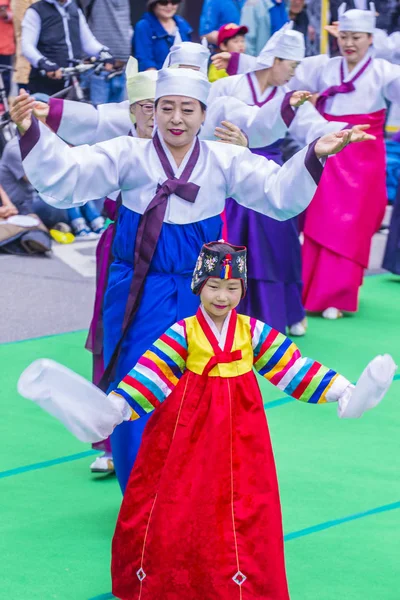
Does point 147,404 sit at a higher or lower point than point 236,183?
lower

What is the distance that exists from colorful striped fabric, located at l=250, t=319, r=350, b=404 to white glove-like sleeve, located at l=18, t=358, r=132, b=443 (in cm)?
49

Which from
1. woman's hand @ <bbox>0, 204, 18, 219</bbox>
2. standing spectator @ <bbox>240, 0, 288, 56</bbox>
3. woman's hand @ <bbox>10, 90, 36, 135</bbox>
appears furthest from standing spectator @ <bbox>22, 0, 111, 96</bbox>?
woman's hand @ <bbox>10, 90, 36, 135</bbox>

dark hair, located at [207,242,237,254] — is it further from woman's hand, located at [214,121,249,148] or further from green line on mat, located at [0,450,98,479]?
green line on mat, located at [0,450,98,479]

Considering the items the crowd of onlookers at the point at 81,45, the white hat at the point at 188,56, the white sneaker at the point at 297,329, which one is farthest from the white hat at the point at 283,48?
the crowd of onlookers at the point at 81,45

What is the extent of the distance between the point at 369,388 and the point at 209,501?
0.55m

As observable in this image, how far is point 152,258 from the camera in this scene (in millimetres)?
3889

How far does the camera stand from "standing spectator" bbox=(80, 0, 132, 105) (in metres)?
9.45

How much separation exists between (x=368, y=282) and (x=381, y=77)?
1747 millimetres

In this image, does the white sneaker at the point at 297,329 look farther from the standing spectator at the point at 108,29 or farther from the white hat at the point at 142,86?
the standing spectator at the point at 108,29

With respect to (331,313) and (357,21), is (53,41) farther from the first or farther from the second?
(331,313)

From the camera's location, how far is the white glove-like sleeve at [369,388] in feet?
10.9

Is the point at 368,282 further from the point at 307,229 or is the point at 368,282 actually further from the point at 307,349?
the point at 307,349

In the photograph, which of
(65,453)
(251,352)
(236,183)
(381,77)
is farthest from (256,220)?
(251,352)

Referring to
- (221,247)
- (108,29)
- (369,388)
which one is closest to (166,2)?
(108,29)
